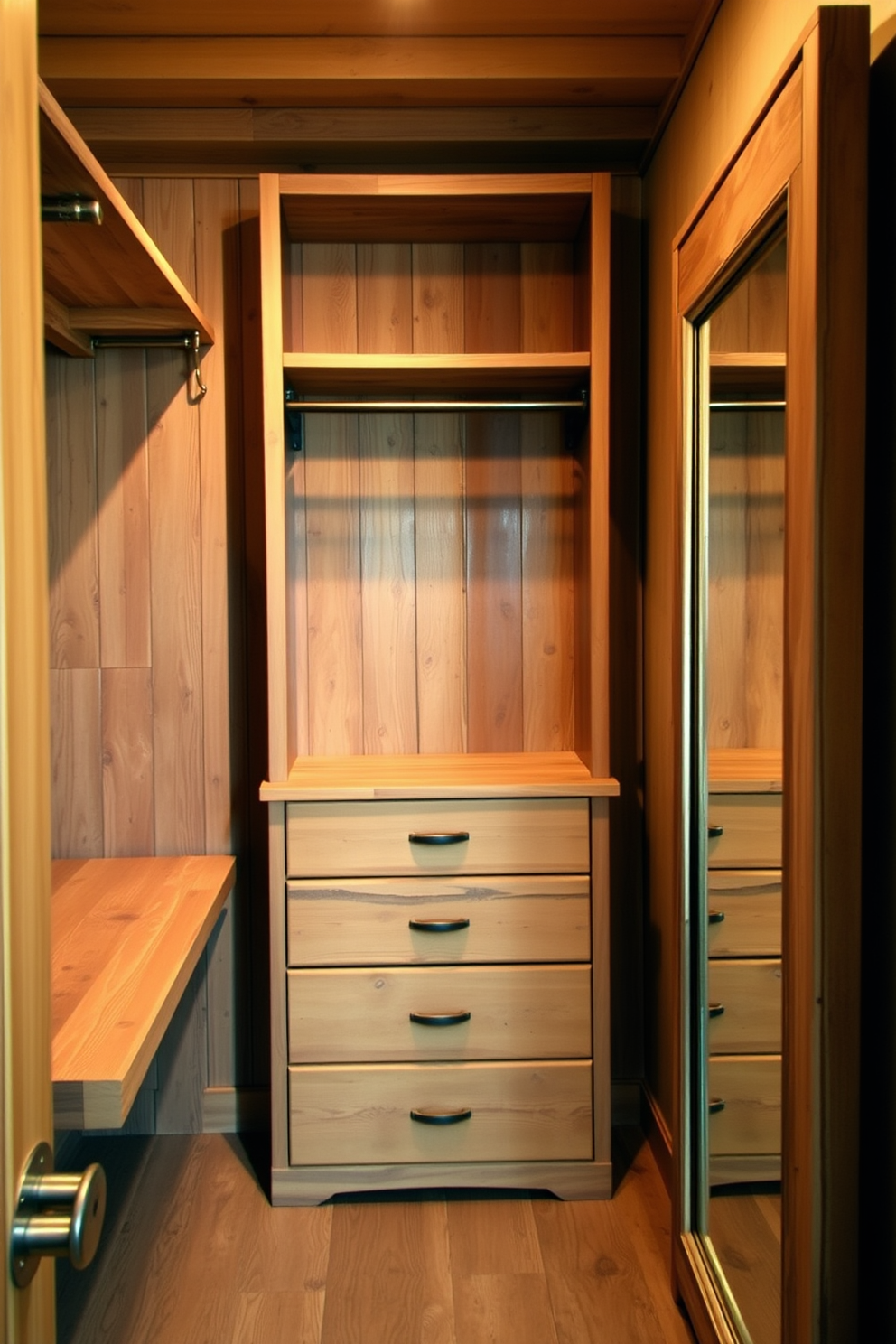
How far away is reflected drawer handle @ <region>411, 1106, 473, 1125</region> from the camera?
7.27 feet

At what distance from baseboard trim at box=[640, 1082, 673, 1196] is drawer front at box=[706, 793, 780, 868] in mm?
904

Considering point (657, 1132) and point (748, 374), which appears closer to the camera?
point (748, 374)

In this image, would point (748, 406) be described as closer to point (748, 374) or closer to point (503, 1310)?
point (748, 374)

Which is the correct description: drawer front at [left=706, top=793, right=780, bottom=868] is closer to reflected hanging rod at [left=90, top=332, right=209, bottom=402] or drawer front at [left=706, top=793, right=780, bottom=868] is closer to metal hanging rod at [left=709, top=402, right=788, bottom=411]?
metal hanging rod at [left=709, top=402, right=788, bottom=411]

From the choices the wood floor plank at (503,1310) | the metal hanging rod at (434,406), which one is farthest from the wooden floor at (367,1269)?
the metal hanging rod at (434,406)

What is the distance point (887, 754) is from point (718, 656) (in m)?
0.51

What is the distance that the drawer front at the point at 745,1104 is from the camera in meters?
1.38

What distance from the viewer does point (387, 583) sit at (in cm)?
261

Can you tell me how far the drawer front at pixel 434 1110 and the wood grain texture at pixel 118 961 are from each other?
1.58 feet

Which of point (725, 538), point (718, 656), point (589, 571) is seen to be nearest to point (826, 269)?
point (725, 538)

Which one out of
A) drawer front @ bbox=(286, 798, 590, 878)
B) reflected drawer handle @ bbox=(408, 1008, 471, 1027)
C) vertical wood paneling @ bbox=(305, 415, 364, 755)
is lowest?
reflected drawer handle @ bbox=(408, 1008, 471, 1027)

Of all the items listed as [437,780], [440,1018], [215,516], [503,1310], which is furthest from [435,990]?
[215,516]

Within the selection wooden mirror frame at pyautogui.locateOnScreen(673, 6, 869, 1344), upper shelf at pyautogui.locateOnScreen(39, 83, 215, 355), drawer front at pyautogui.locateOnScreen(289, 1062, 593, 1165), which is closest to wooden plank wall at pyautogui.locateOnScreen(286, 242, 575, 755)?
upper shelf at pyautogui.locateOnScreen(39, 83, 215, 355)

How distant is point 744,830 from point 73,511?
1.83 meters
